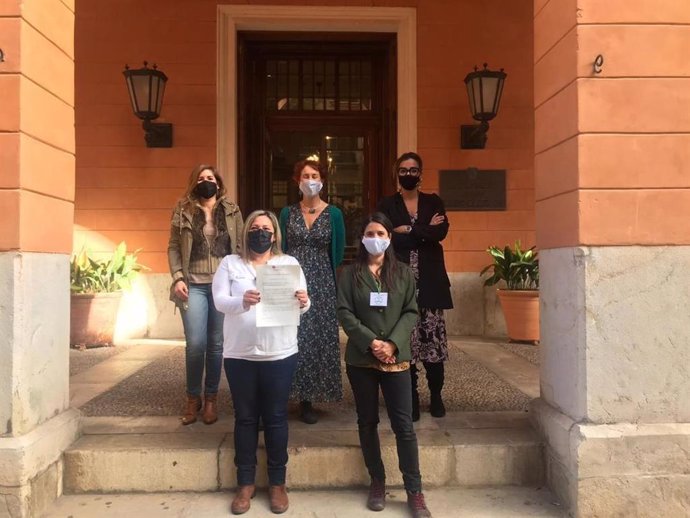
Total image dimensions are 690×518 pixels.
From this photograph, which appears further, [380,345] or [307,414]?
[307,414]

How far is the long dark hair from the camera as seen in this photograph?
2893 mm

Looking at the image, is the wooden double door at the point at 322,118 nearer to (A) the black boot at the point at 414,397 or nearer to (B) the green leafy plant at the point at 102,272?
(B) the green leafy plant at the point at 102,272

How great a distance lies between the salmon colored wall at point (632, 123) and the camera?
287cm

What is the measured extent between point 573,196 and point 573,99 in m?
0.53

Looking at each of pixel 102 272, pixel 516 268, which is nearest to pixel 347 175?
pixel 516 268

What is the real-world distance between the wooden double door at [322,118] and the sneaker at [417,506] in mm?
4645

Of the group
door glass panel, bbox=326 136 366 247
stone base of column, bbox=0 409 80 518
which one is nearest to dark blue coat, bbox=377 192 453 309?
stone base of column, bbox=0 409 80 518

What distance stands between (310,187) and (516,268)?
3684 millimetres

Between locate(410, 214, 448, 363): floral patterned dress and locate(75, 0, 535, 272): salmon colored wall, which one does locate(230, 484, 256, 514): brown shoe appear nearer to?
locate(410, 214, 448, 363): floral patterned dress

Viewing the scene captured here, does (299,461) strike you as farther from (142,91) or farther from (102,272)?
(142,91)

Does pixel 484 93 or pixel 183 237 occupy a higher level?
pixel 484 93

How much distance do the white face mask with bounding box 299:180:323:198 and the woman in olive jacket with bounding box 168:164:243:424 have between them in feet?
1.64

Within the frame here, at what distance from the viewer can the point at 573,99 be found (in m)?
2.93

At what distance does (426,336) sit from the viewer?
3.61 m
